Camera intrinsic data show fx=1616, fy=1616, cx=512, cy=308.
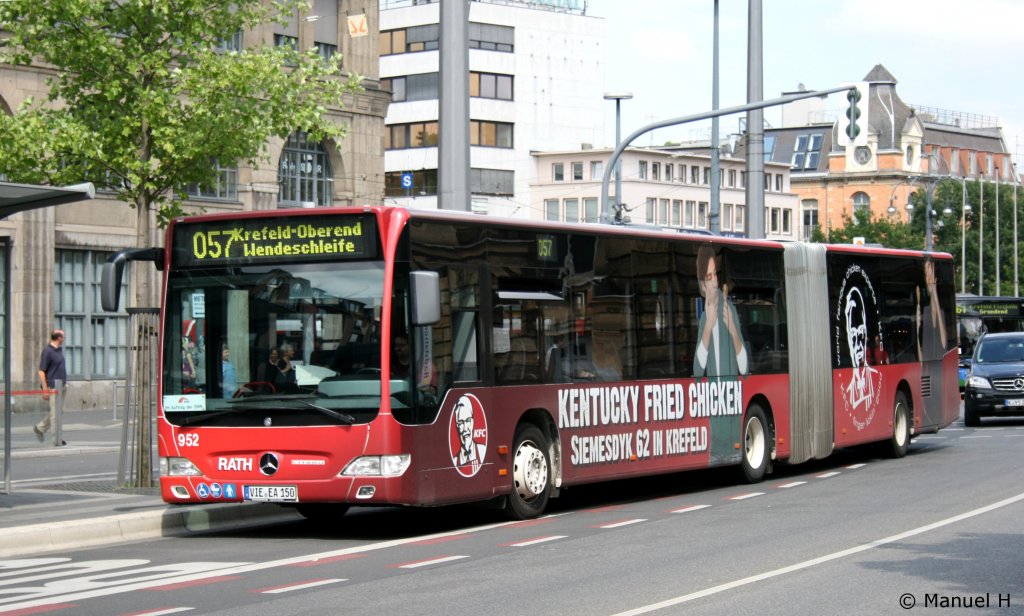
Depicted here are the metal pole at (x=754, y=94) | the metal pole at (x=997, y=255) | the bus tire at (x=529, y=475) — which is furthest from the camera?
the metal pole at (x=997, y=255)

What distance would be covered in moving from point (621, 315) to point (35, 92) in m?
22.4

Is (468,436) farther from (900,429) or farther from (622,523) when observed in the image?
(900,429)

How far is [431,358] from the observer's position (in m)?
14.2

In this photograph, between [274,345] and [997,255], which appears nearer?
[274,345]

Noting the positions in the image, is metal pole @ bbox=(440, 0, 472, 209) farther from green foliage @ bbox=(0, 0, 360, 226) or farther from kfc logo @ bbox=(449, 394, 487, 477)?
kfc logo @ bbox=(449, 394, 487, 477)

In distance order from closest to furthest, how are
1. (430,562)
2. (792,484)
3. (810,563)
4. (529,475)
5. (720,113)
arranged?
(810,563) < (430,562) < (529,475) < (792,484) < (720,113)

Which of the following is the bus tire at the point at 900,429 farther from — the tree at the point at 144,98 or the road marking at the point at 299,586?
the road marking at the point at 299,586

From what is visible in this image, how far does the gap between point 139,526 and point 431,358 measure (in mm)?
3184

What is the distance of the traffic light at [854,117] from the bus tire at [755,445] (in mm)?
9309

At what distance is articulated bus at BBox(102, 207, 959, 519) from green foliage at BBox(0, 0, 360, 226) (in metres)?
4.18

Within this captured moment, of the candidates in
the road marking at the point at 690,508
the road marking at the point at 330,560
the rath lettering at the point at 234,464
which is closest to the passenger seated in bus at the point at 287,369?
the rath lettering at the point at 234,464

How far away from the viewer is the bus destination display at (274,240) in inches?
553
